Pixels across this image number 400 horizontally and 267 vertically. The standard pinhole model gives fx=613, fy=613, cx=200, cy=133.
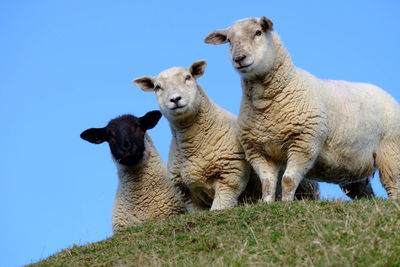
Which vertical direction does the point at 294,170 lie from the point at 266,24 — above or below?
Result: below

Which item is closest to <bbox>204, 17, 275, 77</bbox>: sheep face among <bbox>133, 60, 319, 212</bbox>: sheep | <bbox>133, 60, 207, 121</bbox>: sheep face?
<bbox>133, 60, 207, 121</bbox>: sheep face

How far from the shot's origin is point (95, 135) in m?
12.0

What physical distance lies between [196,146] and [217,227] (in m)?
2.66

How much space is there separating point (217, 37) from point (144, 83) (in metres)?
1.65

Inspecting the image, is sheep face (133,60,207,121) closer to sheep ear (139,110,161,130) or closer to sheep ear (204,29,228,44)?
sheep ear (204,29,228,44)

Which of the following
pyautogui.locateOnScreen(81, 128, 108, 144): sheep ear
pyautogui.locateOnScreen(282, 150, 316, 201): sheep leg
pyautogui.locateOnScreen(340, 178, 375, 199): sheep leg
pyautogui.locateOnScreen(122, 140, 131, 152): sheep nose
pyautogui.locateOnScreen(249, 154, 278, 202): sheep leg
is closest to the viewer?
pyautogui.locateOnScreen(282, 150, 316, 201): sheep leg

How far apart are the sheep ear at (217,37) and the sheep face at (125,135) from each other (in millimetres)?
2237

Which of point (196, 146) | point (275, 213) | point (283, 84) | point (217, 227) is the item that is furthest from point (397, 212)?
point (196, 146)

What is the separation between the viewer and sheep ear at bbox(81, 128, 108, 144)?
11.9 m

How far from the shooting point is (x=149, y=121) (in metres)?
11.9

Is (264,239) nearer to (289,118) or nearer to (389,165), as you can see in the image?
(289,118)

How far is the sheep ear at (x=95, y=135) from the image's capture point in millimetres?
11875

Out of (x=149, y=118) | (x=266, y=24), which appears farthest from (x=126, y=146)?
(x=266, y=24)

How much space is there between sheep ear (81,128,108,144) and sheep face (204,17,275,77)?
3.51m
